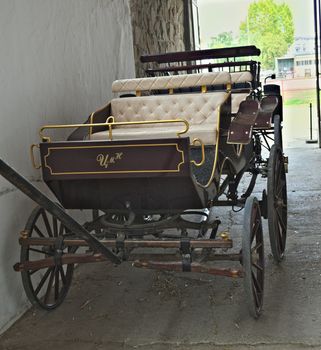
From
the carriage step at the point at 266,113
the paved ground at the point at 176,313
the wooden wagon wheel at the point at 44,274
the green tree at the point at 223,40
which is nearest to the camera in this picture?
the paved ground at the point at 176,313

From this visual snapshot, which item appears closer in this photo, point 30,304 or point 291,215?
point 30,304

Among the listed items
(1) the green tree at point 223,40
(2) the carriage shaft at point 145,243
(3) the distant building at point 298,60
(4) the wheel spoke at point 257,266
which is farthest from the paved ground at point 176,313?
(3) the distant building at point 298,60

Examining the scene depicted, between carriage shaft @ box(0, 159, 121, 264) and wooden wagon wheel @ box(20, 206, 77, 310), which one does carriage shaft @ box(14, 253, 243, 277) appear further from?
carriage shaft @ box(0, 159, 121, 264)

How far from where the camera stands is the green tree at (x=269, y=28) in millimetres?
14430

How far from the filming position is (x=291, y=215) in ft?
16.2

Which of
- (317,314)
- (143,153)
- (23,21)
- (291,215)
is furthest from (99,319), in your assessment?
(291,215)

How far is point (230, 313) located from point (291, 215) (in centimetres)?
225

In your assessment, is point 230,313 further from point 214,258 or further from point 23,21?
point 23,21

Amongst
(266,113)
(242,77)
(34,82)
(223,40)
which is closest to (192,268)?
(34,82)

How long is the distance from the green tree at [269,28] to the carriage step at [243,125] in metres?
11.7

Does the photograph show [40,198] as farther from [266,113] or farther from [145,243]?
[266,113]

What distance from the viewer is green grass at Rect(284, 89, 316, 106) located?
16344mm

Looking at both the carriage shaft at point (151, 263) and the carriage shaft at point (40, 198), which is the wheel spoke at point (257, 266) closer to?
the carriage shaft at point (151, 263)

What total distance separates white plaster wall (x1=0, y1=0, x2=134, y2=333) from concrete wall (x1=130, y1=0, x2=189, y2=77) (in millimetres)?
2306
